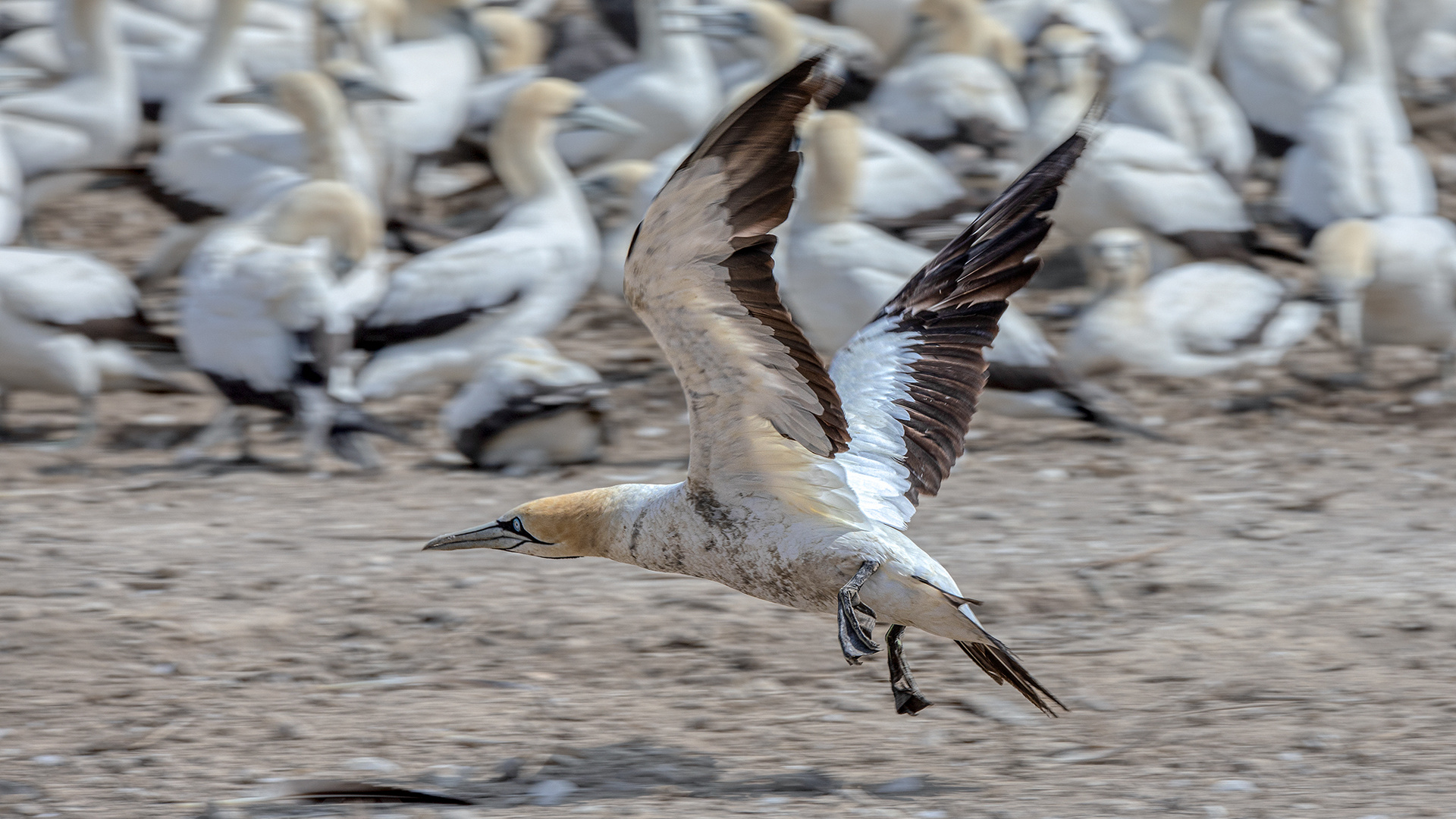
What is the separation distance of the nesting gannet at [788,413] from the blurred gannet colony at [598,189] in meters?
0.67

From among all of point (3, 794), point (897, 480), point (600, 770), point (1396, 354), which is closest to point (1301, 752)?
point (897, 480)

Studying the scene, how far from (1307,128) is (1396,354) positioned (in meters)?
1.43

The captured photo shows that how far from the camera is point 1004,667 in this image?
12.7 ft

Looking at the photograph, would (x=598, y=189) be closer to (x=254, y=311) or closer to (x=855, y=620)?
(x=254, y=311)

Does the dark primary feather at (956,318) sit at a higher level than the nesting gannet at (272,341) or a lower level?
higher

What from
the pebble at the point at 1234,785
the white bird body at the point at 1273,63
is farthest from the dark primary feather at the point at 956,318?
the white bird body at the point at 1273,63

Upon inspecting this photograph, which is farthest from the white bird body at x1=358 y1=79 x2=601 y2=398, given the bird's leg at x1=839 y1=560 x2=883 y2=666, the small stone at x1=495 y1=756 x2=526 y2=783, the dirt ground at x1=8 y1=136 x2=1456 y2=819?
the bird's leg at x1=839 y1=560 x2=883 y2=666

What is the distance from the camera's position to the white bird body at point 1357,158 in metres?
8.48

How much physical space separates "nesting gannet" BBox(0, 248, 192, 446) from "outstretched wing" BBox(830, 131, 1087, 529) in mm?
3770

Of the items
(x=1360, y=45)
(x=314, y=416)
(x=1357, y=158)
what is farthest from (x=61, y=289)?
(x=1360, y=45)

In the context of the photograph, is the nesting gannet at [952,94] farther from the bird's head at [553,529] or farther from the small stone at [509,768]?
the small stone at [509,768]

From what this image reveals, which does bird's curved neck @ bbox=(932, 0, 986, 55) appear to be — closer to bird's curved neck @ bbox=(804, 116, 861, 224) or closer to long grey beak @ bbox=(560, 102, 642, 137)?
long grey beak @ bbox=(560, 102, 642, 137)

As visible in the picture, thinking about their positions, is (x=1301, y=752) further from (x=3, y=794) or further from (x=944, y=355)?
(x=3, y=794)

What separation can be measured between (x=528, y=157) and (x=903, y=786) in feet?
16.3
